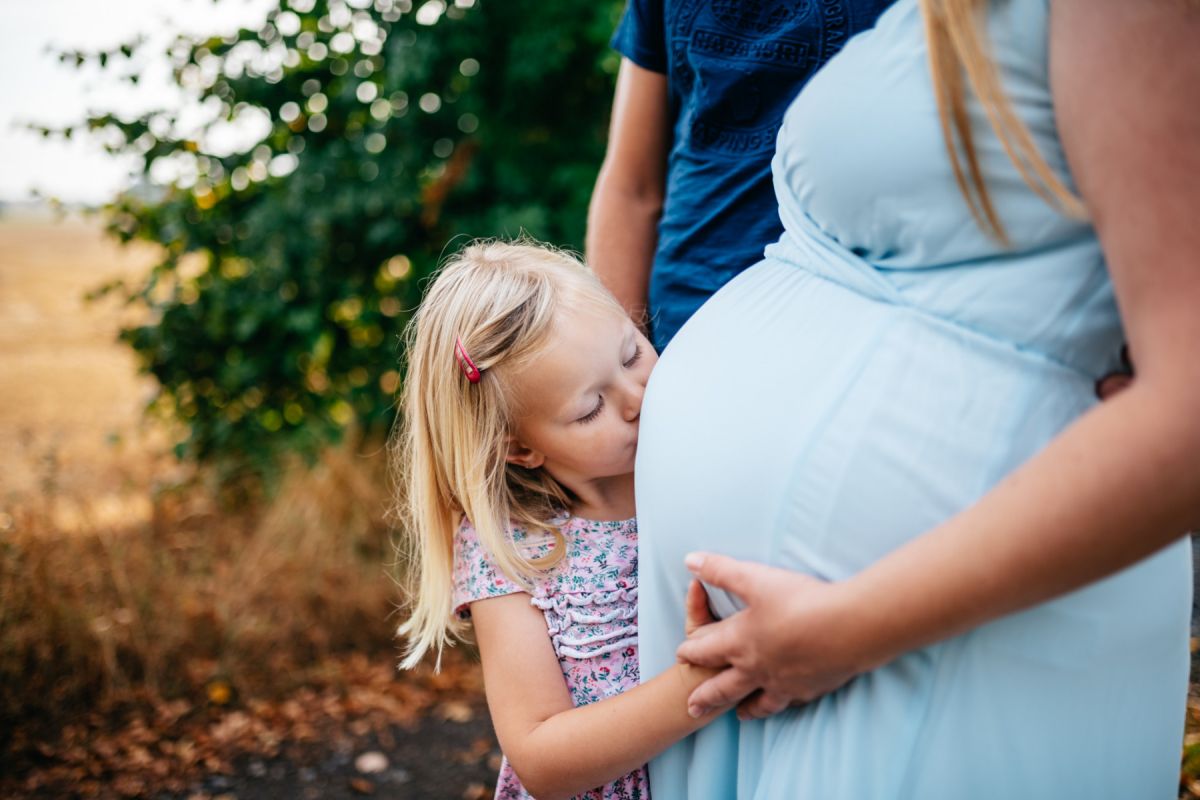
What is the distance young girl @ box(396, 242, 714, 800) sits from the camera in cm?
149

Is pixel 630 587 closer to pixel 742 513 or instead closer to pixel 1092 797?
pixel 742 513

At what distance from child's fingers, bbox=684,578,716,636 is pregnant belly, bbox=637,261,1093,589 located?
4cm

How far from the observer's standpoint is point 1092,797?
1.05m

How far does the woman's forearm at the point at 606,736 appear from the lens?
4.06ft

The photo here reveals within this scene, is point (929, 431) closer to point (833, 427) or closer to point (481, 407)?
point (833, 427)

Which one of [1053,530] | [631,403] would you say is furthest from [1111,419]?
[631,403]

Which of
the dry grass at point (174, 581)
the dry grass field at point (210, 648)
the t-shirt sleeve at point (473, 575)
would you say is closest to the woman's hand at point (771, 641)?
the t-shirt sleeve at point (473, 575)

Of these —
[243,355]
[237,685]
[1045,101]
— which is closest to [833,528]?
[1045,101]

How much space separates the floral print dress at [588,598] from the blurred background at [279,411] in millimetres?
2121

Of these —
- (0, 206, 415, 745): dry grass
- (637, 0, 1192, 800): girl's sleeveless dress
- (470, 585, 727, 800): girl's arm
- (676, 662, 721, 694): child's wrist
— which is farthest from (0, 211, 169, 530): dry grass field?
(637, 0, 1192, 800): girl's sleeveless dress

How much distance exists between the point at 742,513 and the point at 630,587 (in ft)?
1.63

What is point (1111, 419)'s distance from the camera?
0.84m

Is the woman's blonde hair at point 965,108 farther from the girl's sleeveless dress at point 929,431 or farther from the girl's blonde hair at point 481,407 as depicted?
the girl's blonde hair at point 481,407

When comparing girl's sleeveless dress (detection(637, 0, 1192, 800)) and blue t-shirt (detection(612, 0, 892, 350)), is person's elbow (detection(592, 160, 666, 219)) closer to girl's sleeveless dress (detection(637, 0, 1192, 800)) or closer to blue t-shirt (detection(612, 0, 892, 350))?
blue t-shirt (detection(612, 0, 892, 350))
